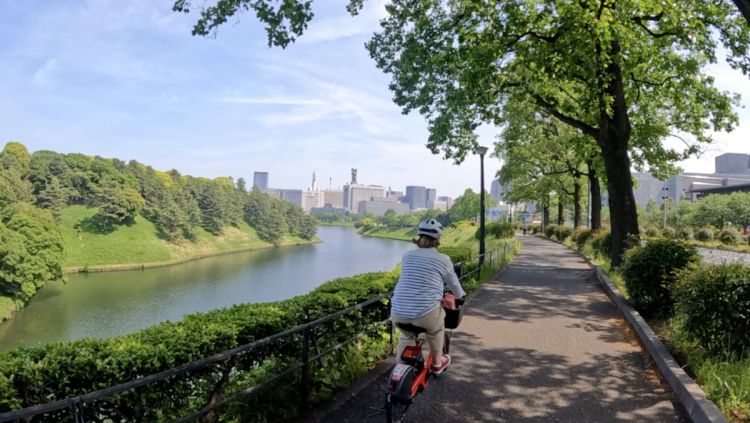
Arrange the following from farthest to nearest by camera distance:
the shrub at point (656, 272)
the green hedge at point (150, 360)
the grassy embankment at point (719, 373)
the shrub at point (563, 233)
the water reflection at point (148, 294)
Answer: the water reflection at point (148, 294) → the shrub at point (563, 233) → the shrub at point (656, 272) → the grassy embankment at point (719, 373) → the green hedge at point (150, 360)

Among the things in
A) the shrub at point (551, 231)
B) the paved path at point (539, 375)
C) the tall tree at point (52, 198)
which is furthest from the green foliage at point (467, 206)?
the paved path at point (539, 375)

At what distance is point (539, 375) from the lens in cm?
617

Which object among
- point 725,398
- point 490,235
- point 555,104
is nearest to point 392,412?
point 725,398

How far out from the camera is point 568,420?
15.7 ft

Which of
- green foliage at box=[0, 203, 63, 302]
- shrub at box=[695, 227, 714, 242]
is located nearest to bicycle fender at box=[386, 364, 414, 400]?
green foliage at box=[0, 203, 63, 302]

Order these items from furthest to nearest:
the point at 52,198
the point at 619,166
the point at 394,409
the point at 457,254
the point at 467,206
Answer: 1. the point at 467,206
2. the point at 52,198
3. the point at 619,166
4. the point at 457,254
5. the point at 394,409

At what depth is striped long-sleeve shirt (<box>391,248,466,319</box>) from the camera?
452 cm

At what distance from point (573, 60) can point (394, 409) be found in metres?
11.0

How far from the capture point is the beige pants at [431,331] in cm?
455

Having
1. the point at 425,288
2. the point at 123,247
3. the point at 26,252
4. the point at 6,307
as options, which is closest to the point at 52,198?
the point at 123,247

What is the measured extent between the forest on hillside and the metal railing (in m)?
49.9

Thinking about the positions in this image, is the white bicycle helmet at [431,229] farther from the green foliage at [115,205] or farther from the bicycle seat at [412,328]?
the green foliage at [115,205]

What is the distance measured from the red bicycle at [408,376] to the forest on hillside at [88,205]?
51.0 metres

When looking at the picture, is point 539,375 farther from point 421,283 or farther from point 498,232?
point 498,232
